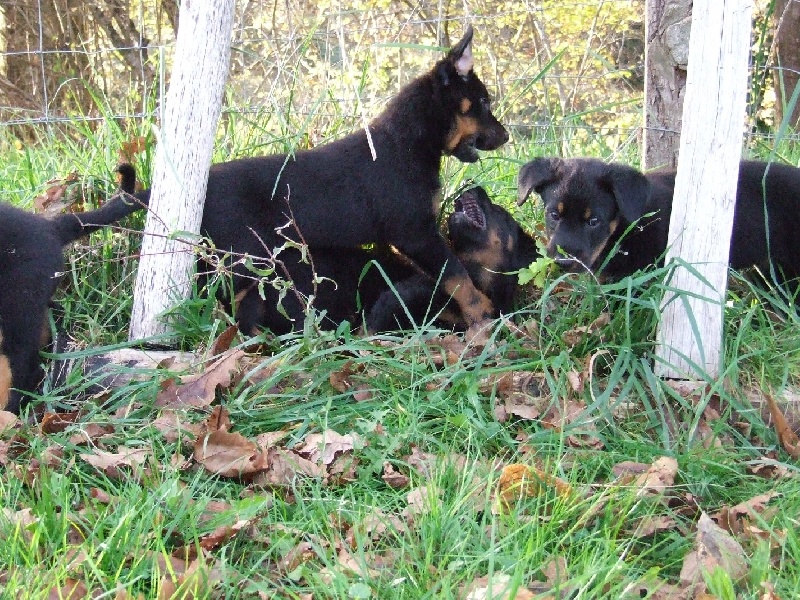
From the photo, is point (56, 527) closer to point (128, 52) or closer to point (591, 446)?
point (591, 446)

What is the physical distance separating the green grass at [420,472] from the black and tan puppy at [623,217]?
1.02 ft

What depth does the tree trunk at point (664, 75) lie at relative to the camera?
4.61 m

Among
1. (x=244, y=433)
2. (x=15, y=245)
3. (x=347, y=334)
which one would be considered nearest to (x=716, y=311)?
(x=347, y=334)

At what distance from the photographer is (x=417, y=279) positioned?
441 cm

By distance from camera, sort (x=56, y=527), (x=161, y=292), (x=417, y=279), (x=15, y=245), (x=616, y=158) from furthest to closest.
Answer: (x=616, y=158), (x=417, y=279), (x=161, y=292), (x=15, y=245), (x=56, y=527)

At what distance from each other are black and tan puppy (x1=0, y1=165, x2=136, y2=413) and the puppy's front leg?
5.10 feet

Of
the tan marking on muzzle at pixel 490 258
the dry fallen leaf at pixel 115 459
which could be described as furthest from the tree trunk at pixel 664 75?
the dry fallen leaf at pixel 115 459

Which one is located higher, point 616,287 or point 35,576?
point 616,287

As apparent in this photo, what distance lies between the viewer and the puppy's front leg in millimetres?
4254

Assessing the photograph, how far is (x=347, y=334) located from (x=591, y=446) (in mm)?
1057

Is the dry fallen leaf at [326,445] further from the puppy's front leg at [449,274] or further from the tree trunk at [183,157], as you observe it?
the puppy's front leg at [449,274]

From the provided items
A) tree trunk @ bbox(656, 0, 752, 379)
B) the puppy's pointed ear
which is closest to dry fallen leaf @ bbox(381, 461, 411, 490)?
tree trunk @ bbox(656, 0, 752, 379)

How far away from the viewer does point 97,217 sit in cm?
384

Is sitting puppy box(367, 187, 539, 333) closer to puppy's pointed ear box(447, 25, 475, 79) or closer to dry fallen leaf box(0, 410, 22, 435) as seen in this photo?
puppy's pointed ear box(447, 25, 475, 79)
